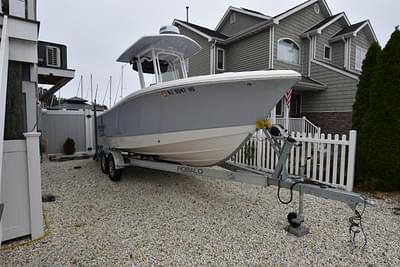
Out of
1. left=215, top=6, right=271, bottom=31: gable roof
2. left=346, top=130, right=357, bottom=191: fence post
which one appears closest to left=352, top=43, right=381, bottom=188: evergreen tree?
left=346, top=130, right=357, bottom=191: fence post

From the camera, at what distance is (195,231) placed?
2.65 m

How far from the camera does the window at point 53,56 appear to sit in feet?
20.8

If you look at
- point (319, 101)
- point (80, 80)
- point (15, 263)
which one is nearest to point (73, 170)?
point (15, 263)

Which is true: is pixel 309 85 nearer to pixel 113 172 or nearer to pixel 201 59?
pixel 201 59

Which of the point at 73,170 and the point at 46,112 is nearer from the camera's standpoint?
the point at 73,170

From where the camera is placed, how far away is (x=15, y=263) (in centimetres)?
204

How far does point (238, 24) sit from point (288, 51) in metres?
3.46

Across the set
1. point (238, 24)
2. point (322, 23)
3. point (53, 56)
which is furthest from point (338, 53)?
point (53, 56)

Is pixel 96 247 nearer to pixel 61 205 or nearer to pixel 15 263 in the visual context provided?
pixel 15 263

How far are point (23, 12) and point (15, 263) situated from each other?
318 cm

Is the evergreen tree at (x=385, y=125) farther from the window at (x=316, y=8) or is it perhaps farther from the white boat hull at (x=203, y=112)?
the window at (x=316, y=8)

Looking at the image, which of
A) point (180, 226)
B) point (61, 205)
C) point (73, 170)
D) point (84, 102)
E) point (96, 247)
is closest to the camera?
point (96, 247)

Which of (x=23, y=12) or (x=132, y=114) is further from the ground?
(x=23, y=12)

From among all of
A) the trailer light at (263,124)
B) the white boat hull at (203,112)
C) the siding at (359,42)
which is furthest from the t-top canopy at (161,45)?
the siding at (359,42)
